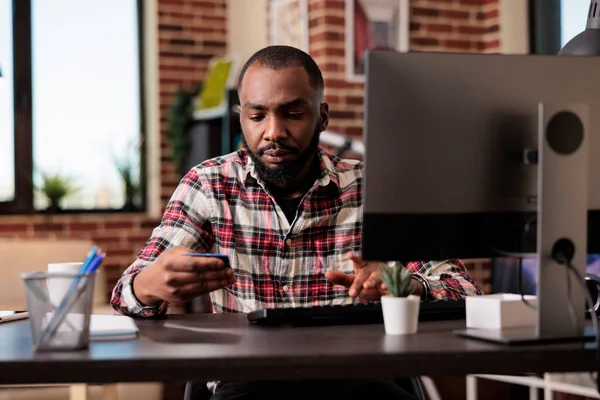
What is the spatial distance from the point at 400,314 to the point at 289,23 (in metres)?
3.21

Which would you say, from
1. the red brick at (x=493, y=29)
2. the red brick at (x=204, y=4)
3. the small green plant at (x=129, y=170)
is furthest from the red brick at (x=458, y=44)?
the small green plant at (x=129, y=170)

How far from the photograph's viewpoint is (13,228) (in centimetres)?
483

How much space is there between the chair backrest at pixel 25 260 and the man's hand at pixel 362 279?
9.22 feet

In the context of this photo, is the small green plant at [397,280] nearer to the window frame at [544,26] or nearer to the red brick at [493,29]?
the window frame at [544,26]

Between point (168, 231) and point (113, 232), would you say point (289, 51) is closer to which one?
point (168, 231)

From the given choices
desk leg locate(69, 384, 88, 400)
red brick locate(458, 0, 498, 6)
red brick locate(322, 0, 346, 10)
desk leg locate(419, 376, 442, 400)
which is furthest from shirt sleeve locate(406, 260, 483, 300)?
red brick locate(458, 0, 498, 6)

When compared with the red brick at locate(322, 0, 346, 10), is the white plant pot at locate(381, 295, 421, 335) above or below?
below

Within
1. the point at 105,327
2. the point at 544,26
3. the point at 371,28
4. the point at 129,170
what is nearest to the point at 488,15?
the point at 544,26

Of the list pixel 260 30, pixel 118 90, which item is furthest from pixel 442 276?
pixel 118 90

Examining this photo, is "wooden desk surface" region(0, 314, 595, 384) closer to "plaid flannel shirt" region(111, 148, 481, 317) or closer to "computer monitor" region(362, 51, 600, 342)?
"computer monitor" region(362, 51, 600, 342)

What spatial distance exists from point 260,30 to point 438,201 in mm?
3599

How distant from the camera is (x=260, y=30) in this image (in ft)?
15.9

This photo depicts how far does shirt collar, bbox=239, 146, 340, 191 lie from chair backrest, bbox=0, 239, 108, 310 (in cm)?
236

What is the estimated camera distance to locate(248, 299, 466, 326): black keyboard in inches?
59.6
